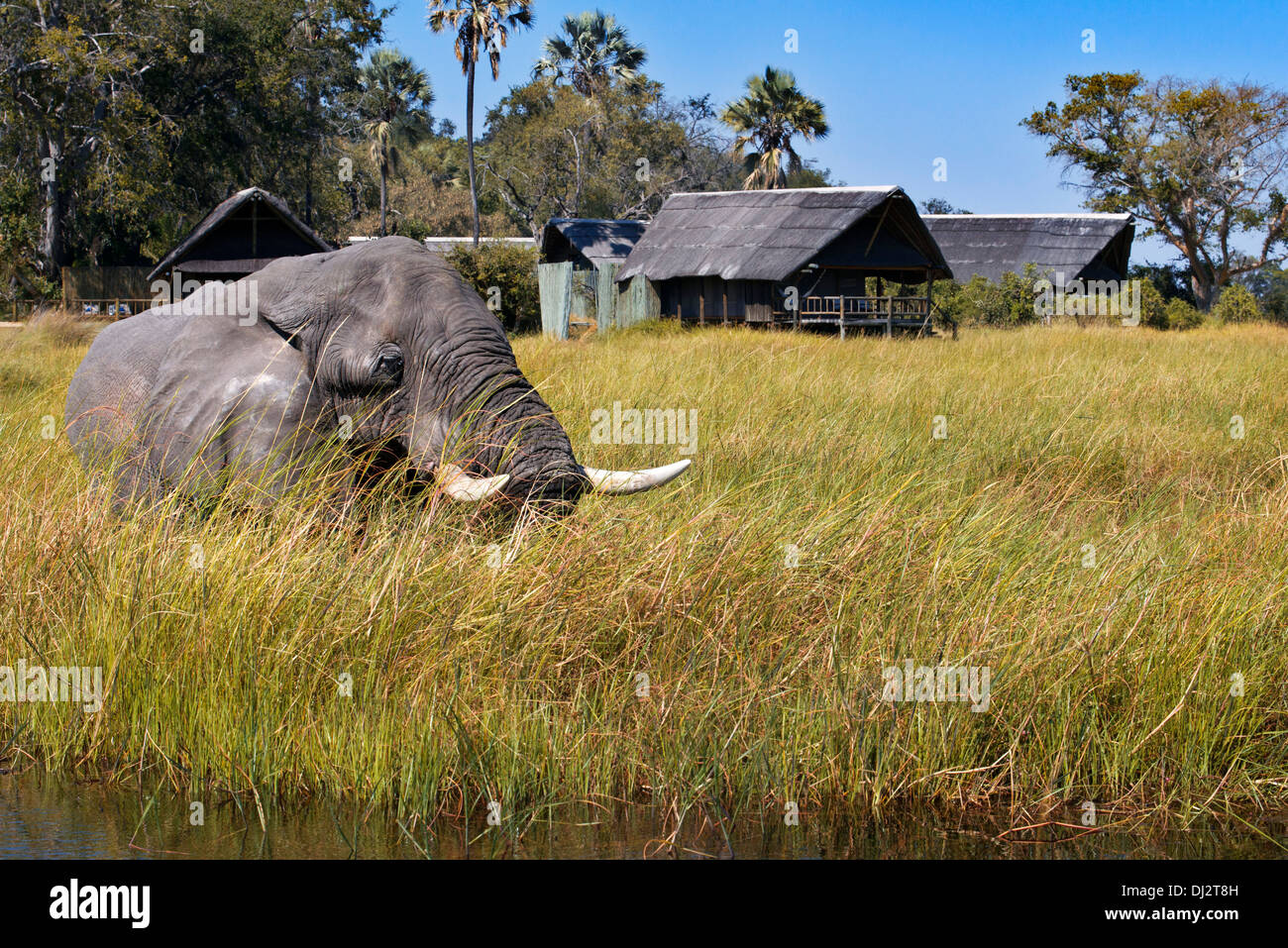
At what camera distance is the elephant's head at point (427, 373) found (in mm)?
4578

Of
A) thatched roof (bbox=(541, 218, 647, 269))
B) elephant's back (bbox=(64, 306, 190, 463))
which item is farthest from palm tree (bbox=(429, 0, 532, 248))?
elephant's back (bbox=(64, 306, 190, 463))

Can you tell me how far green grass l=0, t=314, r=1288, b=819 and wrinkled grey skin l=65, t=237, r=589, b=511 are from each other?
25 cm

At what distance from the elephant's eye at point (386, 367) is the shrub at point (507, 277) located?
2237cm

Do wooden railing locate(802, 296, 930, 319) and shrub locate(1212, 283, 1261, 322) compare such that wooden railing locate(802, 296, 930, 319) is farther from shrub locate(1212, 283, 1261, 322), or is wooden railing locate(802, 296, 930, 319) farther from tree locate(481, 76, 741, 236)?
tree locate(481, 76, 741, 236)

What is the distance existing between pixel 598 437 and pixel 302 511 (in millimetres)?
3367

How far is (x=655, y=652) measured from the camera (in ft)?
14.0

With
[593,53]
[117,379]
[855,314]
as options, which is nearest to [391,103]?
[593,53]

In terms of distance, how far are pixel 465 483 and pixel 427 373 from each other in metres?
0.55

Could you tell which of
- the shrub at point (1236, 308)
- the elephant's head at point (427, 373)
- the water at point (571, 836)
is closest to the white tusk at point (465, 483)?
the elephant's head at point (427, 373)

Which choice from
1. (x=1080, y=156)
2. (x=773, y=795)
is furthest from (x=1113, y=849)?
(x=1080, y=156)

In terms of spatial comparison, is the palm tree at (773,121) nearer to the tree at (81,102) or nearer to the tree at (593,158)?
the tree at (593,158)

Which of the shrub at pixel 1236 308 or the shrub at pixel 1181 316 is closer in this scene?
the shrub at pixel 1236 308

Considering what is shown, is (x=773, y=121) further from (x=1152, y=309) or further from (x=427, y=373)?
(x=427, y=373)

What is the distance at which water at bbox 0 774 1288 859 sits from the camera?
3398 millimetres
